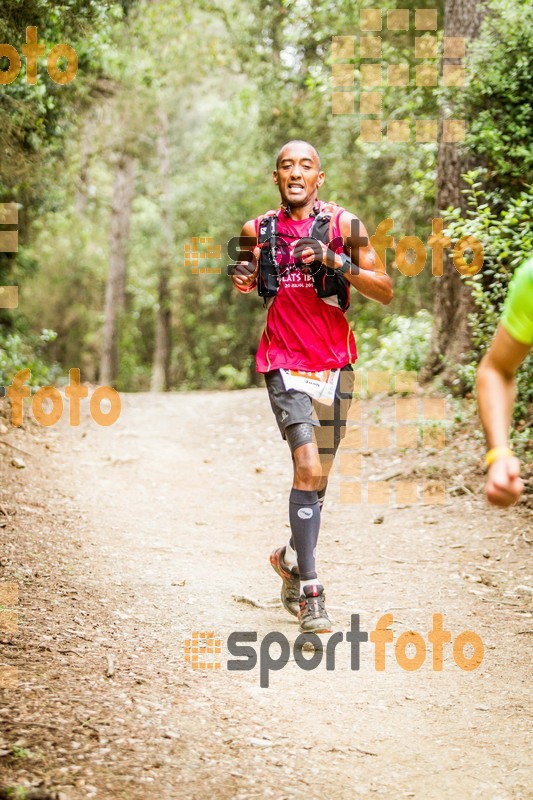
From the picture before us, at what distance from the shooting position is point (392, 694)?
12.7ft

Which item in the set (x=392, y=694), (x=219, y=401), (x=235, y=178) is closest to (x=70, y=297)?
(x=235, y=178)

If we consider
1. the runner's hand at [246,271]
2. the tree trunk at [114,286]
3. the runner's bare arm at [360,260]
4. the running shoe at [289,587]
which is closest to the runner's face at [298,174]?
the runner's bare arm at [360,260]

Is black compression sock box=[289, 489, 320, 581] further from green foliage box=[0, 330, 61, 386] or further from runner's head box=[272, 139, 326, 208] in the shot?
green foliage box=[0, 330, 61, 386]

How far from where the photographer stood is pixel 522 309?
2.48 metres

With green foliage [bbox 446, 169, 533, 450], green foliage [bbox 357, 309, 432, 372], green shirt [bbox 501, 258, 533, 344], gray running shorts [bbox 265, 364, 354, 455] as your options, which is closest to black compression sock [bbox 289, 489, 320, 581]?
gray running shorts [bbox 265, 364, 354, 455]

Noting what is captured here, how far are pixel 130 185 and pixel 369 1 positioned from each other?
42.1 feet

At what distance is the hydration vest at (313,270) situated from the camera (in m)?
4.63

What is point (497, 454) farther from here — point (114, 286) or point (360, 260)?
point (114, 286)

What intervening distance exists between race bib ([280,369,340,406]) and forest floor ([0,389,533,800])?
1313 millimetres

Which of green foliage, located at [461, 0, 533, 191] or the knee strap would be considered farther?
green foliage, located at [461, 0, 533, 191]

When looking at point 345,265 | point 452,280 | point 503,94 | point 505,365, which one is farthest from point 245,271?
point 452,280

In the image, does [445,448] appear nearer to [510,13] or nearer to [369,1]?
[510,13]

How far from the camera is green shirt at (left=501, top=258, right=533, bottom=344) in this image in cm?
247

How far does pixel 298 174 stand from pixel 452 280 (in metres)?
5.40
